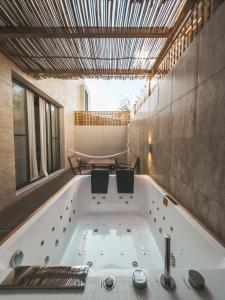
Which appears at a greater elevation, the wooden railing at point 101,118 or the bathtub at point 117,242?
the wooden railing at point 101,118

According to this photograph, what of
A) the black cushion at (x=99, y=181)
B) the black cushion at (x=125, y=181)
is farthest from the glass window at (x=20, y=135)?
the black cushion at (x=125, y=181)

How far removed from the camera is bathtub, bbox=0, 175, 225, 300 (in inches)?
28.6

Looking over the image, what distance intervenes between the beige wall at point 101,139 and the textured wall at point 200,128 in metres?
4.81

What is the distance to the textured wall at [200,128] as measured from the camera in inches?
39.6

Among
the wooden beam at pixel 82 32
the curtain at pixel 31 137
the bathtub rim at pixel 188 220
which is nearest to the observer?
the bathtub rim at pixel 188 220

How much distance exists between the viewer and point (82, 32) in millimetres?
1736

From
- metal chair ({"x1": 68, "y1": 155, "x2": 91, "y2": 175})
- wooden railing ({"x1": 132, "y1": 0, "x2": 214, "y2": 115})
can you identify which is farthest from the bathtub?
metal chair ({"x1": 68, "y1": 155, "x2": 91, "y2": 175})

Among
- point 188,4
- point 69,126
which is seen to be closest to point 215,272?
point 188,4

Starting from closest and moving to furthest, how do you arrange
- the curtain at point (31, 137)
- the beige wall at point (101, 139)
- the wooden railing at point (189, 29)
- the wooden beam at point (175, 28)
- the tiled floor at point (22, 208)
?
1. the wooden railing at point (189, 29)
2. the wooden beam at point (175, 28)
3. the tiled floor at point (22, 208)
4. the curtain at point (31, 137)
5. the beige wall at point (101, 139)

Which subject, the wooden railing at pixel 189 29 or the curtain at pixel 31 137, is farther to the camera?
the curtain at pixel 31 137

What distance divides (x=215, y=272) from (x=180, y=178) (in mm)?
888

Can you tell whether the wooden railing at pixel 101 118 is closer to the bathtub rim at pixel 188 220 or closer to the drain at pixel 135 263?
the bathtub rim at pixel 188 220

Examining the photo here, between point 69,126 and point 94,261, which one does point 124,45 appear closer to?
point 94,261

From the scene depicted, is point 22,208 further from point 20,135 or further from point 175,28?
point 175,28
